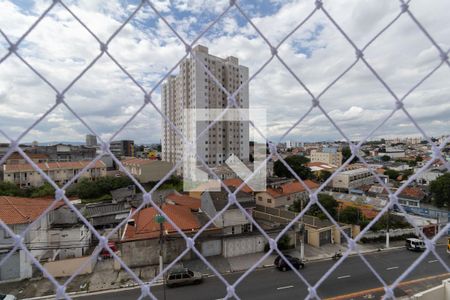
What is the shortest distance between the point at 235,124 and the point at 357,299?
10.8m

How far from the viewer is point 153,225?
531 cm

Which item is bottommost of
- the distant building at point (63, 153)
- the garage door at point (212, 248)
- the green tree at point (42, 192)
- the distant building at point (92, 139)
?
the garage door at point (212, 248)

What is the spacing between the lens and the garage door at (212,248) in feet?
17.8

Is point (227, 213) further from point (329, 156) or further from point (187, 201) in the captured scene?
point (329, 156)

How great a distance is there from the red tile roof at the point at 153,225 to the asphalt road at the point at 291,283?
110cm

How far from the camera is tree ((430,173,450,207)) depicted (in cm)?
909

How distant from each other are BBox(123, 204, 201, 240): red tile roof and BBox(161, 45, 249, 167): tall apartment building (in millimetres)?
6238

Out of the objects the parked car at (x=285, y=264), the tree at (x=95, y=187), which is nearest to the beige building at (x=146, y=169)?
the tree at (x=95, y=187)

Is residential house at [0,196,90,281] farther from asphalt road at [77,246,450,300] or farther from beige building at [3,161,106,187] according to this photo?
beige building at [3,161,106,187]

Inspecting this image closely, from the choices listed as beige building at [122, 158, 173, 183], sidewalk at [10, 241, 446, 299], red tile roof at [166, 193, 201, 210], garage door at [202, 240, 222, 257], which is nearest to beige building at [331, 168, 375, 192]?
sidewalk at [10, 241, 446, 299]

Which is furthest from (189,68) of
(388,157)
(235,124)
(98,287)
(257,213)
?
(388,157)

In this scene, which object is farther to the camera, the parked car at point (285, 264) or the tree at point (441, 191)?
the tree at point (441, 191)

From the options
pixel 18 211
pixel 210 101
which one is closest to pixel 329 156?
pixel 210 101

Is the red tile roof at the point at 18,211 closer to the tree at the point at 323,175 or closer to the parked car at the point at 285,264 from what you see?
the parked car at the point at 285,264
